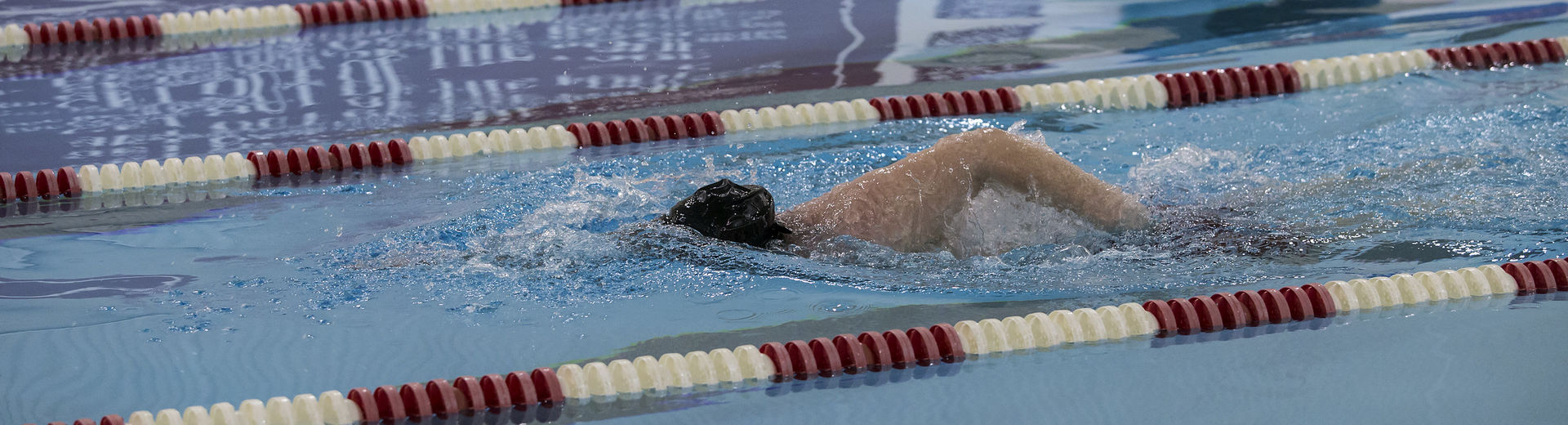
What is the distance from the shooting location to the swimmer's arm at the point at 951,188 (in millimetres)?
3205

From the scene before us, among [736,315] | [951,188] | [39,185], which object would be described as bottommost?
[736,315]

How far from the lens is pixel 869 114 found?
4918mm

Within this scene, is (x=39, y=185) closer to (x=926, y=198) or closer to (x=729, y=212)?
(x=729, y=212)

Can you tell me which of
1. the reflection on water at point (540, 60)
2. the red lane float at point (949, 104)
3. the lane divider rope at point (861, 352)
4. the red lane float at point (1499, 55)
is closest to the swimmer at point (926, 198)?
the lane divider rope at point (861, 352)

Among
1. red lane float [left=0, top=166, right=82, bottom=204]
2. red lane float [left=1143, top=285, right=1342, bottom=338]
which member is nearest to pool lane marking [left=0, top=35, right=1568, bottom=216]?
red lane float [left=0, top=166, right=82, bottom=204]

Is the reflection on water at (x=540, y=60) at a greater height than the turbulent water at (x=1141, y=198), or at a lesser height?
greater

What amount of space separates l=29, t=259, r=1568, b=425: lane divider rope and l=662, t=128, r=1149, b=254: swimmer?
0.33 m

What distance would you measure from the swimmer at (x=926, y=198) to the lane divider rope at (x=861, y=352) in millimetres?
334

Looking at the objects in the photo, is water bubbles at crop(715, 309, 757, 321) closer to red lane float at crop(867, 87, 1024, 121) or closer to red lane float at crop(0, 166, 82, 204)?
red lane float at crop(867, 87, 1024, 121)

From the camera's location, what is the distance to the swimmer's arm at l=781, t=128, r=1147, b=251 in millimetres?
3205

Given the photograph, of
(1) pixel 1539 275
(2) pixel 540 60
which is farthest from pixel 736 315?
(2) pixel 540 60

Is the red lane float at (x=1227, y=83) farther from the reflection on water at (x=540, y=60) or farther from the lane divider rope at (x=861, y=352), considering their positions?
the lane divider rope at (x=861, y=352)

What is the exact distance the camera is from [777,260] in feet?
10.6

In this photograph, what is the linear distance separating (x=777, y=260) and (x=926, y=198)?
1.20ft
